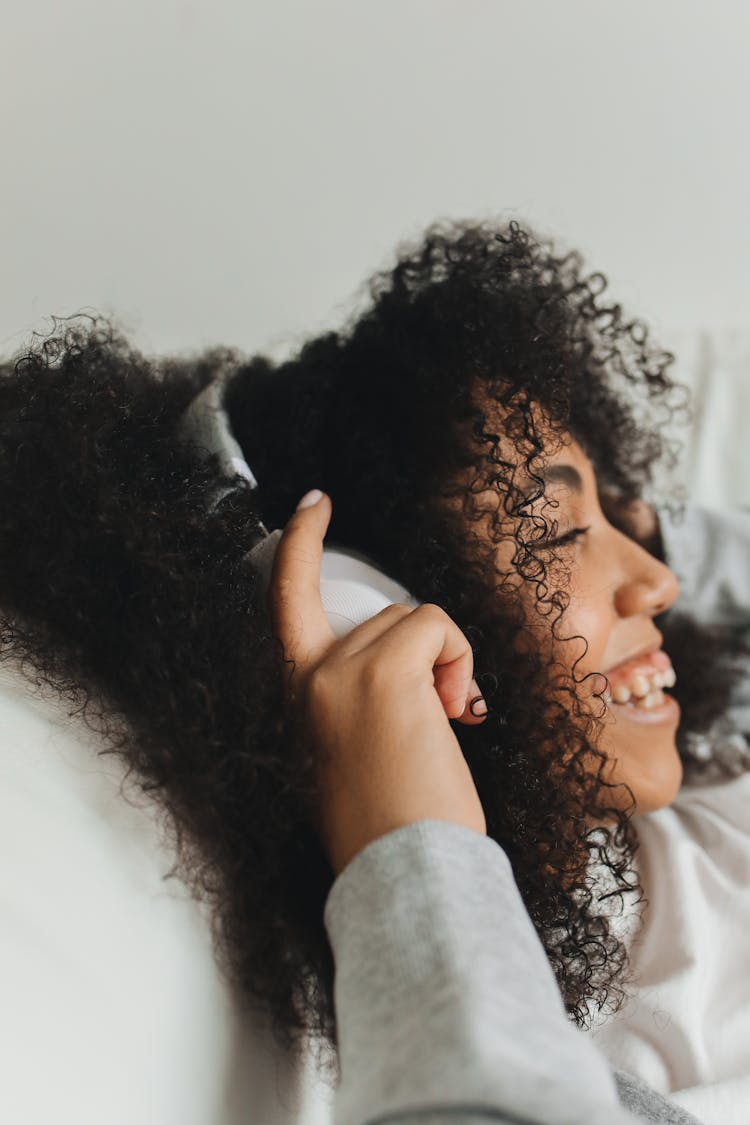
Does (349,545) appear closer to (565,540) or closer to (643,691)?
(565,540)

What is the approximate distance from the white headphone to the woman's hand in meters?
0.02

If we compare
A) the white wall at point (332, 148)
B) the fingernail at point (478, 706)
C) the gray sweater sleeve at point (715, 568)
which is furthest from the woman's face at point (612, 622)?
the white wall at point (332, 148)

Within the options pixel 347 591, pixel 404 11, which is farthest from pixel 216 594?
pixel 404 11

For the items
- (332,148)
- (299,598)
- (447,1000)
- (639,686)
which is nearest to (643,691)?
(639,686)

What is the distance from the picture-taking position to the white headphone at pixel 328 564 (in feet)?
2.27

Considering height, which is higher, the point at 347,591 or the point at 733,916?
the point at 347,591

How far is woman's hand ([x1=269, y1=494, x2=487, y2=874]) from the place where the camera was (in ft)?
1.88

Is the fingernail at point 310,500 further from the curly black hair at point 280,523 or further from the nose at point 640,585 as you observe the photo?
the nose at point 640,585

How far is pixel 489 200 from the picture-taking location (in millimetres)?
1488

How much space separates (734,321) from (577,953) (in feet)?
3.60

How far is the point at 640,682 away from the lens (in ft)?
3.30

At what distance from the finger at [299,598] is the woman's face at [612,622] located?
204 mm

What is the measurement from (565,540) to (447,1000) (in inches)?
19.0

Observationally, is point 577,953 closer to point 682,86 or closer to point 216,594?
point 216,594
